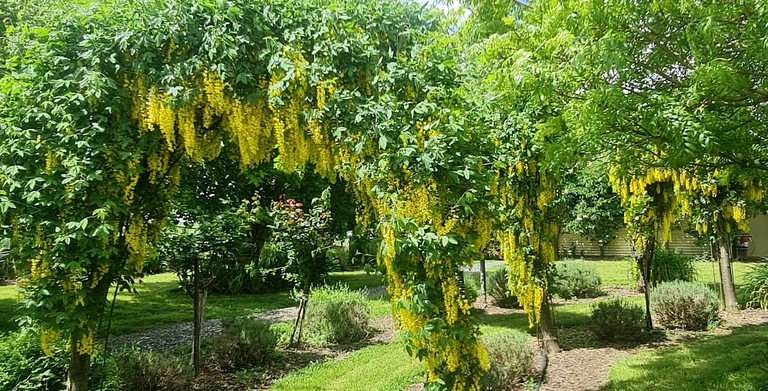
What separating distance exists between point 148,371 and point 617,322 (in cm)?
543

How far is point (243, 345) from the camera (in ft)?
17.9

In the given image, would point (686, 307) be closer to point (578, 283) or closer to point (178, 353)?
point (578, 283)

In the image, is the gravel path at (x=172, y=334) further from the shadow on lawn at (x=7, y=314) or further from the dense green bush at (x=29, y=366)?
the dense green bush at (x=29, y=366)

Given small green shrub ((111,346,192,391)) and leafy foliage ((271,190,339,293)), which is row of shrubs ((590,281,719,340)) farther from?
small green shrub ((111,346,192,391))

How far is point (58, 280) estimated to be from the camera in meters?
2.68

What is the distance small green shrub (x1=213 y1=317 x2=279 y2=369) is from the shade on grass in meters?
0.61

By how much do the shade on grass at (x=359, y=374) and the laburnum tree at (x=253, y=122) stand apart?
2.10 metres

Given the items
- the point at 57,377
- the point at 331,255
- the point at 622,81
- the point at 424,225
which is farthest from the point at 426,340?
the point at 331,255

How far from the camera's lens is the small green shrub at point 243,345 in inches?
210

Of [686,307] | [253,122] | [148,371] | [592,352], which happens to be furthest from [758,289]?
[148,371]

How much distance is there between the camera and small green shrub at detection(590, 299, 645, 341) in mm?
5809

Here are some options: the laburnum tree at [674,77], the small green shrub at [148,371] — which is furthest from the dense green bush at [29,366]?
the laburnum tree at [674,77]

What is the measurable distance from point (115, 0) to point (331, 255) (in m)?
4.19

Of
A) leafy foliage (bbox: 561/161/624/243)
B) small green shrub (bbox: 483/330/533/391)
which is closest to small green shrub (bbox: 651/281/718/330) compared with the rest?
small green shrub (bbox: 483/330/533/391)
